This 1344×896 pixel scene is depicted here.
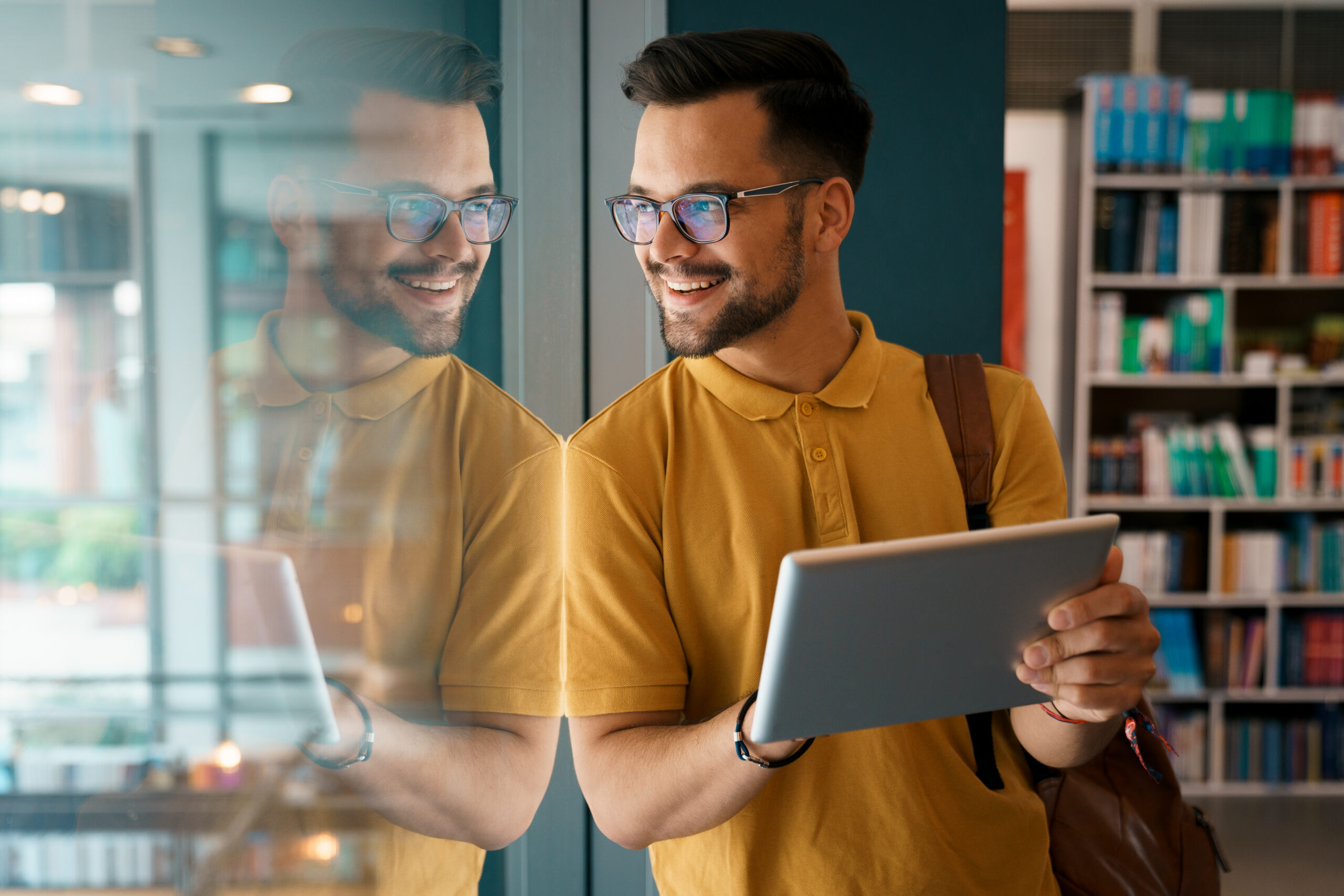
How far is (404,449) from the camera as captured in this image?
610 mm

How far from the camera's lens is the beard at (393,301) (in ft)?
1.56

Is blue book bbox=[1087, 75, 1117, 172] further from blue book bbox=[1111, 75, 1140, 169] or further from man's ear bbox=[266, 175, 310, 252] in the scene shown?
man's ear bbox=[266, 175, 310, 252]

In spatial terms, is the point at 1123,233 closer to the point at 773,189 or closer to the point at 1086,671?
the point at 773,189

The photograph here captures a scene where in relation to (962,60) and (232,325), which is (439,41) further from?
(962,60)

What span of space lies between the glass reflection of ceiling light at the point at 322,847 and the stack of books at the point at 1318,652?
450 cm

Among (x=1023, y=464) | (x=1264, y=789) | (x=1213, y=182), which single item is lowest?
(x=1264, y=789)

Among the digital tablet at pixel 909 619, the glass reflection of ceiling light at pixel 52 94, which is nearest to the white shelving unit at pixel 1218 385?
the digital tablet at pixel 909 619

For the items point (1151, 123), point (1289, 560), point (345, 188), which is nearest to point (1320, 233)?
point (1151, 123)

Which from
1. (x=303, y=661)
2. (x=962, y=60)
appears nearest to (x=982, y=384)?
(x=962, y=60)

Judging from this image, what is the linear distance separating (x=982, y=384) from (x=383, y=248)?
34.8 inches

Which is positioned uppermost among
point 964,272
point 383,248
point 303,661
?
point 964,272

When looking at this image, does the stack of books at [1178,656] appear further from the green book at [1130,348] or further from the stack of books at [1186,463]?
the green book at [1130,348]

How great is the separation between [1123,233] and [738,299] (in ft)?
11.2

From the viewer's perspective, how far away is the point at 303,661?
17.4 inches
